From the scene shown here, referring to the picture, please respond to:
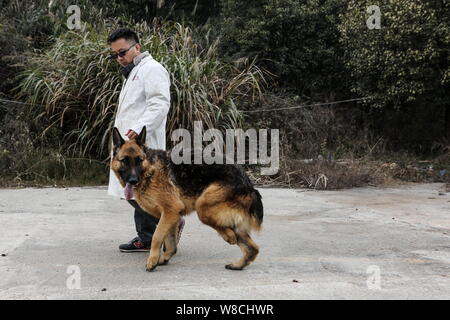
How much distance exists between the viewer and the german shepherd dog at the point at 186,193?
4.84 metres

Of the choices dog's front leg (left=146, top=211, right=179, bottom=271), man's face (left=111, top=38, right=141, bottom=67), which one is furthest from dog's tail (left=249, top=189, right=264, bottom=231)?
man's face (left=111, top=38, right=141, bottom=67)

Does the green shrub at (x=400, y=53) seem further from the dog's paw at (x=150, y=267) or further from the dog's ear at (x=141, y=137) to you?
the dog's paw at (x=150, y=267)

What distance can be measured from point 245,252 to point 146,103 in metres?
1.70

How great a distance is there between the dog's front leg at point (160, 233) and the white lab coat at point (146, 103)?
705 mm

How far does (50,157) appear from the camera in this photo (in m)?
10.3

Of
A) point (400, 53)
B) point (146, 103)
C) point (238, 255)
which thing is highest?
point (400, 53)

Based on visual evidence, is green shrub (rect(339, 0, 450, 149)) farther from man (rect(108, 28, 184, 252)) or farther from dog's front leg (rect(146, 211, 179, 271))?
dog's front leg (rect(146, 211, 179, 271))

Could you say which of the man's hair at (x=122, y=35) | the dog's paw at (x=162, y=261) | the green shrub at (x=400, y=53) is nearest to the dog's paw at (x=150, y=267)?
the dog's paw at (x=162, y=261)

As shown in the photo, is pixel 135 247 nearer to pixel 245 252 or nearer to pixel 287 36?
pixel 245 252

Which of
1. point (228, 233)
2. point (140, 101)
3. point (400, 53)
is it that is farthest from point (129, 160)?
point (400, 53)

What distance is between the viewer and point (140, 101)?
5371 mm
